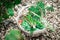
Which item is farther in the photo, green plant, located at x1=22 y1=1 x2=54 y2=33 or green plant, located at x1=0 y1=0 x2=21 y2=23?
green plant, located at x1=22 y1=1 x2=54 y2=33

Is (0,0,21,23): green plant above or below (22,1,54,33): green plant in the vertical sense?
above

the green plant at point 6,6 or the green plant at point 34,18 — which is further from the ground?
the green plant at point 6,6

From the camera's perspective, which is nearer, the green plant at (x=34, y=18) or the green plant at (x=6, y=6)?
the green plant at (x=6, y=6)

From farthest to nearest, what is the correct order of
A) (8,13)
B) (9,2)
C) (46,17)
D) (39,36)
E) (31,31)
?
(46,17), (39,36), (31,31), (8,13), (9,2)

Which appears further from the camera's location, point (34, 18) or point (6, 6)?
point (34, 18)

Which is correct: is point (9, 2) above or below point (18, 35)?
above

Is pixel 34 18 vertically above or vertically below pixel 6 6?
below

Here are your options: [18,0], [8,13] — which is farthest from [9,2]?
[8,13]

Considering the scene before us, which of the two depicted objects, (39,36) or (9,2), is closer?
(9,2)

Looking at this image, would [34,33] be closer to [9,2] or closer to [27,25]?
[27,25]

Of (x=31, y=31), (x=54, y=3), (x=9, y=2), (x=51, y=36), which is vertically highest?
(x=9, y=2)

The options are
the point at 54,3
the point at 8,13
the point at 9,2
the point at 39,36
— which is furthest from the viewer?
the point at 54,3
